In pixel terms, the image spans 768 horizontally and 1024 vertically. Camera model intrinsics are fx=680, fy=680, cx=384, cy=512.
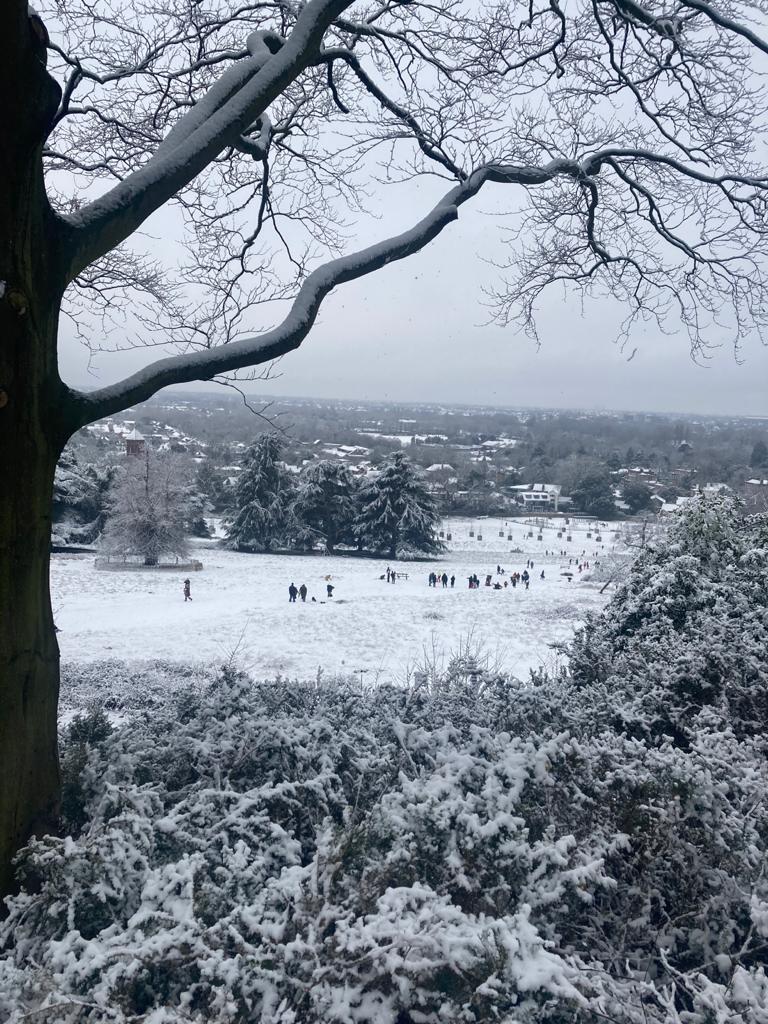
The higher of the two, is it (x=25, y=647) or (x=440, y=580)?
(x=25, y=647)

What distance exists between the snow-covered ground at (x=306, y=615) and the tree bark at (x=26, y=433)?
5154mm

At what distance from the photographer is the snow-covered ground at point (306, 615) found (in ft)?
47.9

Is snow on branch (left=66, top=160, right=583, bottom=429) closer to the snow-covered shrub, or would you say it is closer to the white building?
the snow-covered shrub

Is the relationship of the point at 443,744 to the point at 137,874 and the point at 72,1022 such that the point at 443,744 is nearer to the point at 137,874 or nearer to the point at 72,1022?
the point at 137,874

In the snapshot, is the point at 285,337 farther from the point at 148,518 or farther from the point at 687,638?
the point at 148,518

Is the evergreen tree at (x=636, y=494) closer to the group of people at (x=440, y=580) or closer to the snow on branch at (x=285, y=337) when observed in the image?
the group of people at (x=440, y=580)

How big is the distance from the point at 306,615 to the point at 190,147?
56.9 ft

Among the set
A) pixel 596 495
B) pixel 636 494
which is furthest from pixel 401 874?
pixel 596 495

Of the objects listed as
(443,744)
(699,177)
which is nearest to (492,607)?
(699,177)

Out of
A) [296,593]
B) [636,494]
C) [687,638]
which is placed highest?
[687,638]

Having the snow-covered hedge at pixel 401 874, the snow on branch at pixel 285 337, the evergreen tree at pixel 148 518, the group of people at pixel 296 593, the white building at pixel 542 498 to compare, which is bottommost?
the white building at pixel 542 498

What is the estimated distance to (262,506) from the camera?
36906 mm

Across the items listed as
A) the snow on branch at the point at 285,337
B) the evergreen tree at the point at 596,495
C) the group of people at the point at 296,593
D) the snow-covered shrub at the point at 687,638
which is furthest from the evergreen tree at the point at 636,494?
the snow on branch at the point at 285,337

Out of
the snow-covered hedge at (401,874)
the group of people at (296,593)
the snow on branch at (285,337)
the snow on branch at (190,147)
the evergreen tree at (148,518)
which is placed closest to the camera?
the snow-covered hedge at (401,874)
